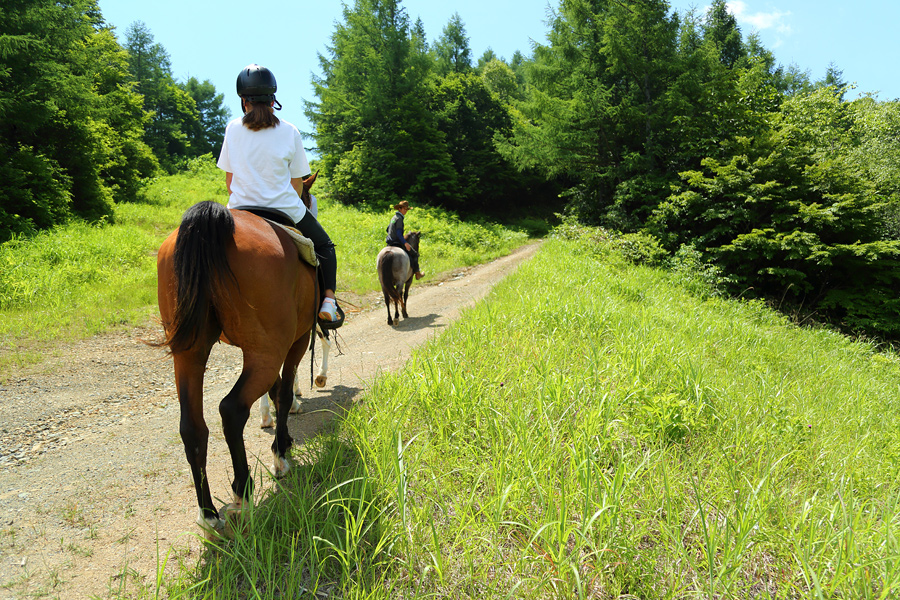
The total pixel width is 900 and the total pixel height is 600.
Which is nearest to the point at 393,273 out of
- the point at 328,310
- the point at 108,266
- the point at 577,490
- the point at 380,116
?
the point at 328,310

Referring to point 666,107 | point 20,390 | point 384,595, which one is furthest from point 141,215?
point 666,107

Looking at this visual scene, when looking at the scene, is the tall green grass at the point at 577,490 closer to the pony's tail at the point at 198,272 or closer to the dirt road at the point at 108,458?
the dirt road at the point at 108,458

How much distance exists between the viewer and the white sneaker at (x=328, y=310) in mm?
3256

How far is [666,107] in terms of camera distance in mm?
18812

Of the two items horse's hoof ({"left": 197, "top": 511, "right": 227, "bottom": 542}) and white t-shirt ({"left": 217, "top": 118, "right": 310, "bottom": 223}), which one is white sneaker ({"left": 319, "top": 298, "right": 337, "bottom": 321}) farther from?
horse's hoof ({"left": 197, "top": 511, "right": 227, "bottom": 542})

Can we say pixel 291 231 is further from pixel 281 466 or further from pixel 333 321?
pixel 281 466

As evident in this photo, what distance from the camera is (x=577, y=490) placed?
2.26 metres

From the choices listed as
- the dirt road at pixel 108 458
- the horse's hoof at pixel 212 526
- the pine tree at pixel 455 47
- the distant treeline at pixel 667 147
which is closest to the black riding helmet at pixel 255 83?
the dirt road at pixel 108 458

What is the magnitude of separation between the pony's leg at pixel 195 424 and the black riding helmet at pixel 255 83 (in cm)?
181

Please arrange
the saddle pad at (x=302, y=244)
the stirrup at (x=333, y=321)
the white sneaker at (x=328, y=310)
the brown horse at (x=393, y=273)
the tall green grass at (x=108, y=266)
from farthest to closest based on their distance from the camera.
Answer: the brown horse at (x=393, y=273), the tall green grass at (x=108, y=266), the stirrup at (x=333, y=321), the white sneaker at (x=328, y=310), the saddle pad at (x=302, y=244)

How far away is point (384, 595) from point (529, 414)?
4.84 ft

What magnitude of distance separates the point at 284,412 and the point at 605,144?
71.1ft

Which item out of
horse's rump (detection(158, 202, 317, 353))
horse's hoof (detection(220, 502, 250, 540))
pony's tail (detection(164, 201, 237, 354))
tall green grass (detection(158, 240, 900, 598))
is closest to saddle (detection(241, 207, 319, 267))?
horse's rump (detection(158, 202, 317, 353))

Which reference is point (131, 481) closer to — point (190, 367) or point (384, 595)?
point (190, 367)
